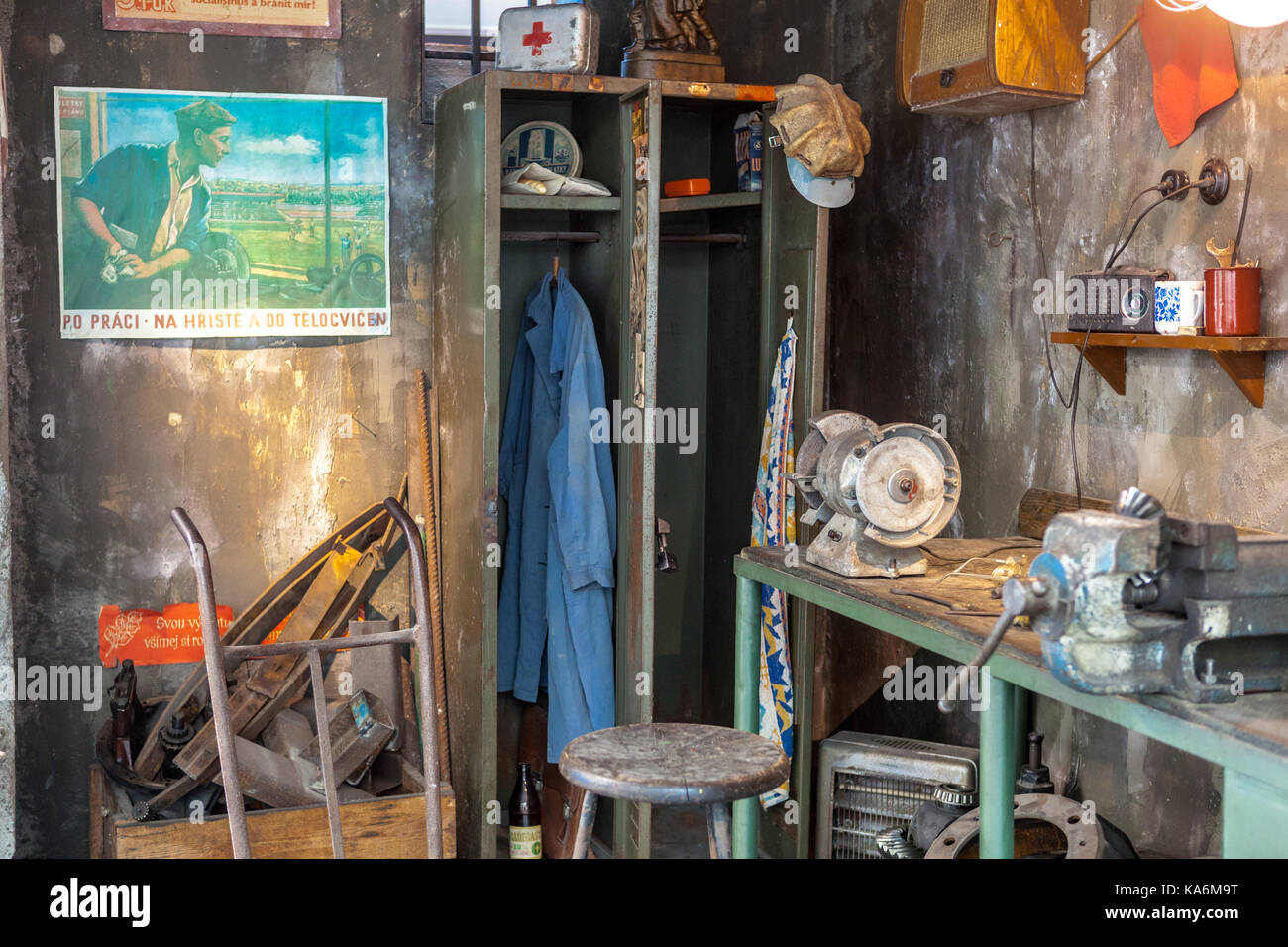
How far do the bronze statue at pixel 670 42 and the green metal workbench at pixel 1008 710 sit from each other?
5.09 feet

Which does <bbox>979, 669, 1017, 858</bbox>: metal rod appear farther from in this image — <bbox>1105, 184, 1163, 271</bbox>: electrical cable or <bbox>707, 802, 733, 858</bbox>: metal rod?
<bbox>1105, 184, 1163, 271</bbox>: electrical cable

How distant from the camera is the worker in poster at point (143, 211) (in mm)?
3930

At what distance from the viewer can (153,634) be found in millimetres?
4078

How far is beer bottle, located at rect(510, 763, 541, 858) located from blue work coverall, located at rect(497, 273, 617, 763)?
145 millimetres

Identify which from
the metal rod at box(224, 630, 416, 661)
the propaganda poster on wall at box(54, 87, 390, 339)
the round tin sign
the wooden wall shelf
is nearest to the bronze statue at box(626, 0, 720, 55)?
the round tin sign

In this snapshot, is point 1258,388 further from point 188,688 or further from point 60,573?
point 60,573

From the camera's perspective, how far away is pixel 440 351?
416 centimetres

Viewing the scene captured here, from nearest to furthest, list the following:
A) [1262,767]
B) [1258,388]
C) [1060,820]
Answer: [1262,767] < [1258,388] < [1060,820]

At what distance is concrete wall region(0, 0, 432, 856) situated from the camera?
3.90 meters

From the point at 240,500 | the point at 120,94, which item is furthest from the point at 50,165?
the point at 240,500

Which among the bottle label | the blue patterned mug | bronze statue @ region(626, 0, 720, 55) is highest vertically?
bronze statue @ region(626, 0, 720, 55)
